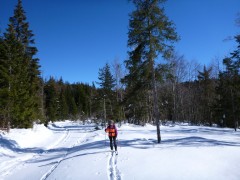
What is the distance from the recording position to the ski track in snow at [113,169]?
9.75 meters

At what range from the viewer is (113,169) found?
10953 mm

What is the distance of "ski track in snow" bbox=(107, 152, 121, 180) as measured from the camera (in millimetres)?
9750

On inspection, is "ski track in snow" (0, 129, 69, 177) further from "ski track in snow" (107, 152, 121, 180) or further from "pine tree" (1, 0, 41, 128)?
"pine tree" (1, 0, 41, 128)

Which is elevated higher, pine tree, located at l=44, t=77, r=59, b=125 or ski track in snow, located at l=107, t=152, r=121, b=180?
pine tree, located at l=44, t=77, r=59, b=125

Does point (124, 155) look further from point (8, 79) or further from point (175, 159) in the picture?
point (8, 79)

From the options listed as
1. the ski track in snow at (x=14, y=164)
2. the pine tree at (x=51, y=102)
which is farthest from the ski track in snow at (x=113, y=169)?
the pine tree at (x=51, y=102)

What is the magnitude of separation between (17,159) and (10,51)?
14107 mm

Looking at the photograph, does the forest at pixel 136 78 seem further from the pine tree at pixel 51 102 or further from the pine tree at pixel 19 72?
the pine tree at pixel 51 102

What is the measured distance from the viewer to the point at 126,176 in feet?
32.1

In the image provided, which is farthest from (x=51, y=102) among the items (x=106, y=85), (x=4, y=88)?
(x=4, y=88)

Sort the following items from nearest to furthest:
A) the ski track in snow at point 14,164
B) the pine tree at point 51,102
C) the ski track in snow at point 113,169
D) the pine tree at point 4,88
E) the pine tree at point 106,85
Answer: the ski track in snow at point 113,169, the ski track in snow at point 14,164, the pine tree at point 4,88, the pine tree at point 106,85, the pine tree at point 51,102

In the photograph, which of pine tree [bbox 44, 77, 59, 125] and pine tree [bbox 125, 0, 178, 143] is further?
pine tree [bbox 44, 77, 59, 125]

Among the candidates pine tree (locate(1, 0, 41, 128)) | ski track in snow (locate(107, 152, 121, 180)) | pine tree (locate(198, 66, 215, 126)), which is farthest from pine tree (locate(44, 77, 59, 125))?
ski track in snow (locate(107, 152, 121, 180))

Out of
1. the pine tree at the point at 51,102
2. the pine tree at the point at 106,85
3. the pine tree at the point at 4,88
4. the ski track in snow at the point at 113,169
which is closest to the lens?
the ski track in snow at the point at 113,169
